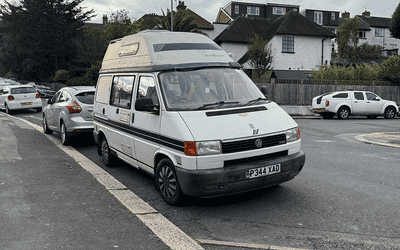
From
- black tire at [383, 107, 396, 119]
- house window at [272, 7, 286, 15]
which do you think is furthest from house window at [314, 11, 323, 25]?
black tire at [383, 107, 396, 119]

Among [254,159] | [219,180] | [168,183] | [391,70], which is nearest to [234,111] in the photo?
[254,159]

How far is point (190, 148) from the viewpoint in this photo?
468 centimetres

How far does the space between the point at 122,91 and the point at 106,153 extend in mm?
1578

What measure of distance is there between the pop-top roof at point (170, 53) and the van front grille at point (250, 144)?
1.59 meters

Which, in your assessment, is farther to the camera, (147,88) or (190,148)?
(147,88)

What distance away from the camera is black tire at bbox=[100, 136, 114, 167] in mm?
7473

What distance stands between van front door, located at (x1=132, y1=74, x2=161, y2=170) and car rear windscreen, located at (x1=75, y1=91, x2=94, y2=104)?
446 cm

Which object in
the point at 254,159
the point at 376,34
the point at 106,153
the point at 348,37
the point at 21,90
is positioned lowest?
the point at 106,153

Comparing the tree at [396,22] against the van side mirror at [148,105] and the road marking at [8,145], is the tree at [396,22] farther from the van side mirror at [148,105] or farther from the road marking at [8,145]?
the van side mirror at [148,105]

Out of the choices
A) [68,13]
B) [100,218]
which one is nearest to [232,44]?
[68,13]

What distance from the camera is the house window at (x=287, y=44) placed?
3947 cm

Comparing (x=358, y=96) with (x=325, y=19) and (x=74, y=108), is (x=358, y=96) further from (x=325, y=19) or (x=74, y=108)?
(x=325, y=19)

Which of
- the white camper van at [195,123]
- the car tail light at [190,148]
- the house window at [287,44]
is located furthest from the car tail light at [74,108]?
the house window at [287,44]

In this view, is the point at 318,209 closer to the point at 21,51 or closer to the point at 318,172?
the point at 318,172
